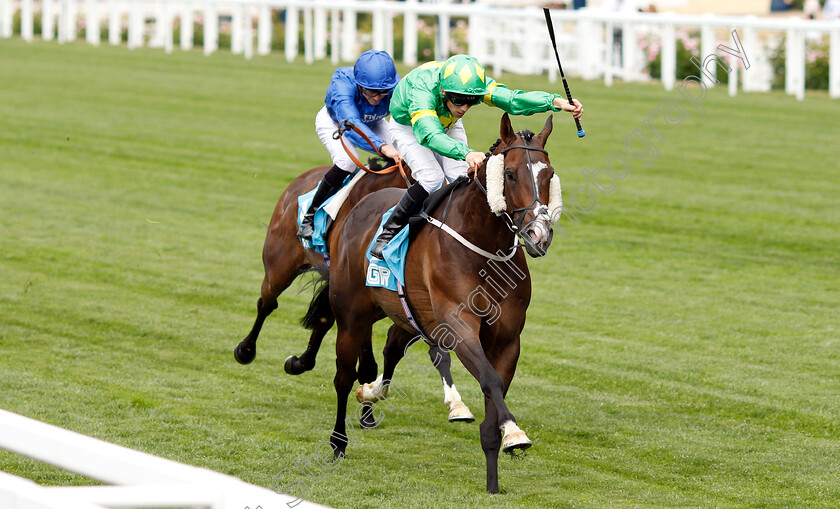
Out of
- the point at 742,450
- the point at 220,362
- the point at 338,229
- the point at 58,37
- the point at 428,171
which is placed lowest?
the point at 58,37

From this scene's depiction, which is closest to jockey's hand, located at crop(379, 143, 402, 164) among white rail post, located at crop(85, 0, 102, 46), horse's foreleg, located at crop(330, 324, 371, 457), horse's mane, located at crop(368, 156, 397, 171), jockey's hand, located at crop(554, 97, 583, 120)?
horse's mane, located at crop(368, 156, 397, 171)

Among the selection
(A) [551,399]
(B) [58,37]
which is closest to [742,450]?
(A) [551,399]

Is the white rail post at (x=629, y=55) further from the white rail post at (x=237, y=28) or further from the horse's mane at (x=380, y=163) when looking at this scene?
the horse's mane at (x=380, y=163)

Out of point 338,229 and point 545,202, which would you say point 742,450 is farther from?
point 338,229

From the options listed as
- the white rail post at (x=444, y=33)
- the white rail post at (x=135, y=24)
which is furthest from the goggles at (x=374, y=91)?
the white rail post at (x=135, y=24)

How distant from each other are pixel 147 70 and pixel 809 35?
11.5 meters

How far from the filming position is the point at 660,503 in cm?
493

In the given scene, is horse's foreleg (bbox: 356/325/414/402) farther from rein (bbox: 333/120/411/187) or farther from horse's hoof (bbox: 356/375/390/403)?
rein (bbox: 333/120/411/187)

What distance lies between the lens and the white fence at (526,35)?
55.3 feet

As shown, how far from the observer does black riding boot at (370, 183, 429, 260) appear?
5469mm

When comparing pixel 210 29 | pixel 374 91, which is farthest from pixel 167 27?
pixel 374 91

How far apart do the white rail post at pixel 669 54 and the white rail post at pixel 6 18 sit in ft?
51.2

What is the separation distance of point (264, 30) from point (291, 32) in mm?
1086

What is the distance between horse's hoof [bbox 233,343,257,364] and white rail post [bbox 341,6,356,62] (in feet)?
44.9
